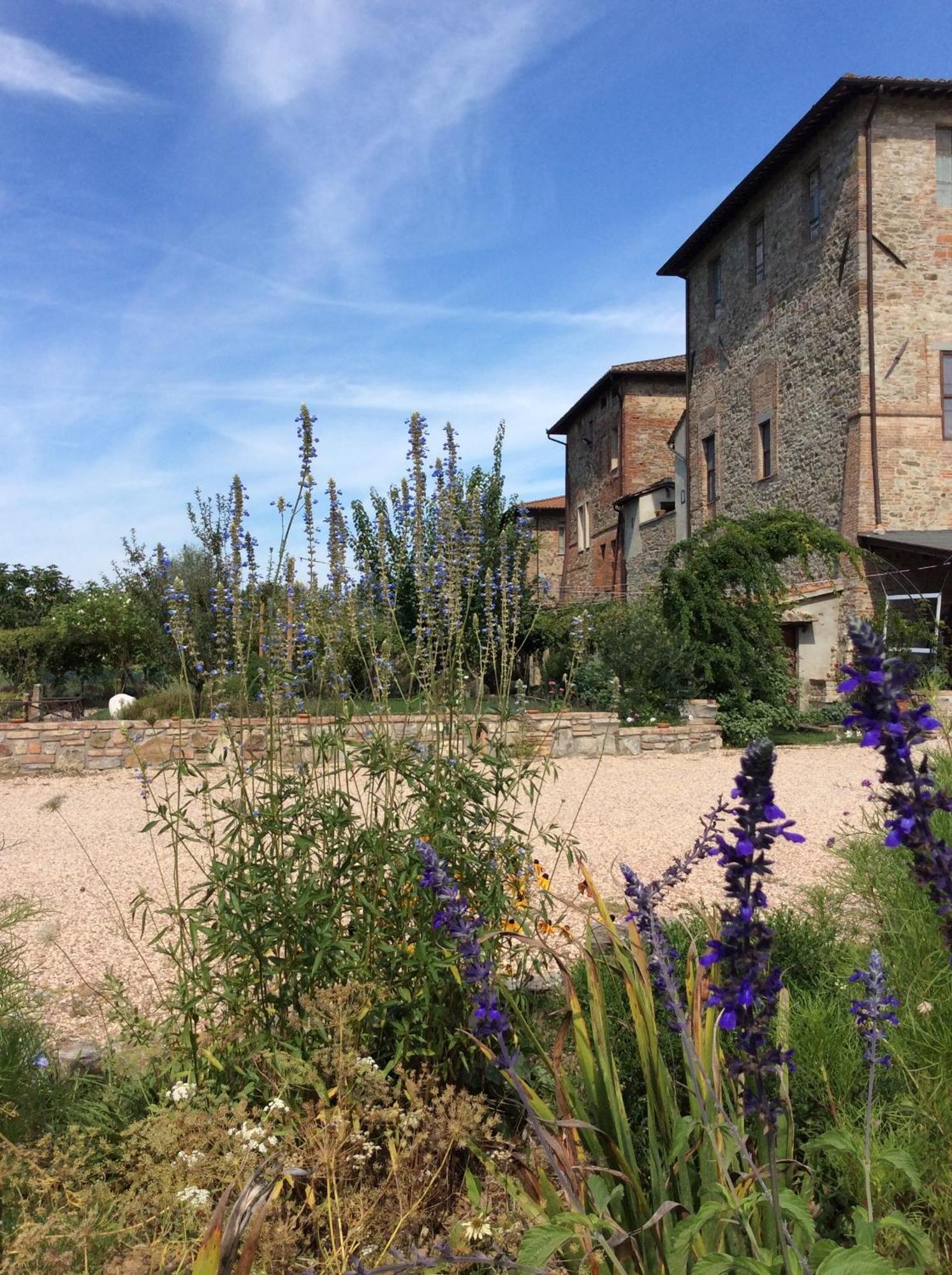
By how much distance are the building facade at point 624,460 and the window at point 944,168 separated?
34.7 feet

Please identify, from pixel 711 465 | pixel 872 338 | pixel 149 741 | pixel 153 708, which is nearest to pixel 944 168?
pixel 872 338

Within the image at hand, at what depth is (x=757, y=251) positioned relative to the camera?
2030 cm

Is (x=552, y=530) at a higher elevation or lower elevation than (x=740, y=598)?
higher

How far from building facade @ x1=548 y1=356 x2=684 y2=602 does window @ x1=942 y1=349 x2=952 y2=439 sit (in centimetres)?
964

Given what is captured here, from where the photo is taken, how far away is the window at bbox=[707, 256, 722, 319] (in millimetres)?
22078

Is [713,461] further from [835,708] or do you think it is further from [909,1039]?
[909,1039]

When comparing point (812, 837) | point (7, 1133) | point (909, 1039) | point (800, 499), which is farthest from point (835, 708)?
point (7, 1133)

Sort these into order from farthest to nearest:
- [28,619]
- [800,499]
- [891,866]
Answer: [28,619]
[800,499]
[891,866]

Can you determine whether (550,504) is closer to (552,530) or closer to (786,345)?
(552,530)


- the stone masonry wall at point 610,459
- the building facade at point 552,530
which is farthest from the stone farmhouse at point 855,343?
the building facade at point 552,530

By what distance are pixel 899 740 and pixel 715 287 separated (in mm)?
23382

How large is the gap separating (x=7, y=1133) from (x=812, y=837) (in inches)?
214

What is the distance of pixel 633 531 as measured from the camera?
28484 mm

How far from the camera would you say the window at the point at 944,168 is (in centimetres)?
1683
